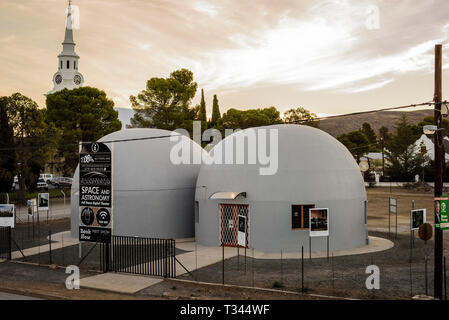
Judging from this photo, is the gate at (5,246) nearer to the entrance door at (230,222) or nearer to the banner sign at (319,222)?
the entrance door at (230,222)

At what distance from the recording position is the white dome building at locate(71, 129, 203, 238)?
23516mm

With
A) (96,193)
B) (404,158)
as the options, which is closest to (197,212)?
(96,193)

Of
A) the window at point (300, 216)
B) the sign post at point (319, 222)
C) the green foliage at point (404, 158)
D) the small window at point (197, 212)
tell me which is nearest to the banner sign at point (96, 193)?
the small window at point (197, 212)

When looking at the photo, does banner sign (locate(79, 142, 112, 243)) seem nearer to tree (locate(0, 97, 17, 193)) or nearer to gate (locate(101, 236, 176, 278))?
gate (locate(101, 236, 176, 278))

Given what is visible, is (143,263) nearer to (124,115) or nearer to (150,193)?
(150,193)

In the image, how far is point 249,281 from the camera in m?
14.9

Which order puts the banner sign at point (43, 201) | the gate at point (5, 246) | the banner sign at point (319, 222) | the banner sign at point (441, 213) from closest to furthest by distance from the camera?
the banner sign at point (441, 213)
the banner sign at point (319, 222)
the gate at point (5, 246)
the banner sign at point (43, 201)

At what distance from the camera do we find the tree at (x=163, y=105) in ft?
190

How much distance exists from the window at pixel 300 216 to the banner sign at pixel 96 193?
850 cm

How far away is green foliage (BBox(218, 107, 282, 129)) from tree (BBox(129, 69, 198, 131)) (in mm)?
18145

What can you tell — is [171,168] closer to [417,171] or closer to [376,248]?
[376,248]

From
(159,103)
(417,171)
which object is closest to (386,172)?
(417,171)

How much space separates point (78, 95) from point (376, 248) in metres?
45.5

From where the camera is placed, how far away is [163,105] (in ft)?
192
